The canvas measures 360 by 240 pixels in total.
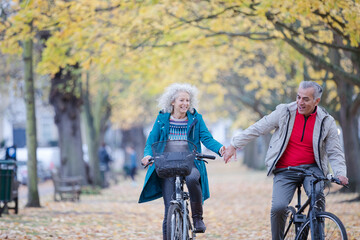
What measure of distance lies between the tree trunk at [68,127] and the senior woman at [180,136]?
43.3 ft

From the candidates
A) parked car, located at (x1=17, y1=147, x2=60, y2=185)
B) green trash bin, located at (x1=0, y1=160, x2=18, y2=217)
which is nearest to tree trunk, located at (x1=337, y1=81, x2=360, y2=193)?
green trash bin, located at (x1=0, y1=160, x2=18, y2=217)

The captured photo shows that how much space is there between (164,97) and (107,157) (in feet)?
77.7

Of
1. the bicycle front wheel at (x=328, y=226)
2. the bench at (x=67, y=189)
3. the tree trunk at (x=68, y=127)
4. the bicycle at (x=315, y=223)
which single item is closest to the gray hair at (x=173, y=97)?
the bicycle at (x=315, y=223)

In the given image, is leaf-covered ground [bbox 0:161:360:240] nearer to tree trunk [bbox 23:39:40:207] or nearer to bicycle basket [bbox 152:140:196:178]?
tree trunk [bbox 23:39:40:207]

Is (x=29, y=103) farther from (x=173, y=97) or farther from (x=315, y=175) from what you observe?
(x=315, y=175)

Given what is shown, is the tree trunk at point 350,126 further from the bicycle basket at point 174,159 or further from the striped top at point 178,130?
the bicycle basket at point 174,159

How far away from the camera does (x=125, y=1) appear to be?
11.7 metres

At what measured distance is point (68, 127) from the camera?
19922 millimetres

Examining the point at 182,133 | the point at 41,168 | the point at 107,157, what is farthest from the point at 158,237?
the point at 41,168

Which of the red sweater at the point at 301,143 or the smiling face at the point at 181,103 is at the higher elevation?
the smiling face at the point at 181,103

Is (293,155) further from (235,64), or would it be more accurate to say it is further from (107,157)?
(107,157)

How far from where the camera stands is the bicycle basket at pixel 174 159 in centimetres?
609

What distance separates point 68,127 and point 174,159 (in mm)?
14277

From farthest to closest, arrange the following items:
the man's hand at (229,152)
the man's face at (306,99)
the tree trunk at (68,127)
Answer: the tree trunk at (68,127), the man's hand at (229,152), the man's face at (306,99)
